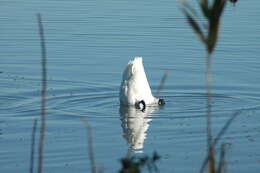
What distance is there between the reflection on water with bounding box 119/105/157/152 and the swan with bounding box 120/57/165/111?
0.39 feet

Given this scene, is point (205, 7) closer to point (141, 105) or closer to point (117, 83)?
point (141, 105)

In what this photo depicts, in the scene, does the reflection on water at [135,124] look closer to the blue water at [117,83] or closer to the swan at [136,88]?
the blue water at [117,83]

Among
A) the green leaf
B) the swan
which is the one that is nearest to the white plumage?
the swan

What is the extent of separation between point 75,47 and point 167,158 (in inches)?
333

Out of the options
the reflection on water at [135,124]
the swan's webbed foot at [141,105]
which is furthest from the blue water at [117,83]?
the swan's webbed foot at [141,105]

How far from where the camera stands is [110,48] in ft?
56.6

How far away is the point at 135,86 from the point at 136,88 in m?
0.06

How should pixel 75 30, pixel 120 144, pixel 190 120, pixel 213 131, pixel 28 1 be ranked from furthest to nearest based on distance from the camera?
pixel 28 1 → pixel 75 30 → pixel 190 120 → pixel 213 131 → pixel 120 144

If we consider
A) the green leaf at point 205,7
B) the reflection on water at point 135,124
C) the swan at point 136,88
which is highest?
the green leaf at point 205,7

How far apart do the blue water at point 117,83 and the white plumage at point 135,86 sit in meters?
0.24

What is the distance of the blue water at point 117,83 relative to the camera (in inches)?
377

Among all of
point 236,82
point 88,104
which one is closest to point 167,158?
point 88,104

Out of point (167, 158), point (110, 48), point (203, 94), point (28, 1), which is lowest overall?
point (167, 158)

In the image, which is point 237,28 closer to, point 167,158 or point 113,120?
point 113,120
